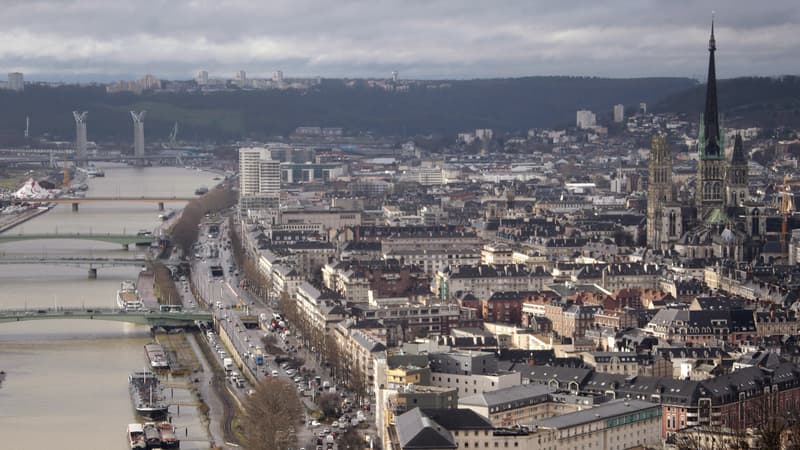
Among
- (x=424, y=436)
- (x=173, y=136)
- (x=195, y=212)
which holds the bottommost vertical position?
(x=173, y=136)

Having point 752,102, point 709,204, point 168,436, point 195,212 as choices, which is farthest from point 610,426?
point 752,102

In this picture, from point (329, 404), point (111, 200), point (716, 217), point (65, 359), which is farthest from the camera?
point (111, 200)

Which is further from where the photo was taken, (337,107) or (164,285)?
(337,107)

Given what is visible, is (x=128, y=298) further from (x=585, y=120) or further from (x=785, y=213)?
(x=585, y=120)

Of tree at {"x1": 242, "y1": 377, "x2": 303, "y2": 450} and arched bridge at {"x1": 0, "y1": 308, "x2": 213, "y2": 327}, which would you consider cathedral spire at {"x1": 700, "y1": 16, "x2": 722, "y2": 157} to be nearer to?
arched bridge at {"x1": 0, "y1": 308, "x2": 213, "y2": 327}

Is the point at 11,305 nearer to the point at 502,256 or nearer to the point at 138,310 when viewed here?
the point at 138,310

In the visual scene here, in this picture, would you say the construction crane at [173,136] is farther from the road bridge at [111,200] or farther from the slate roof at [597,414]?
the slate roof at [597,414]
